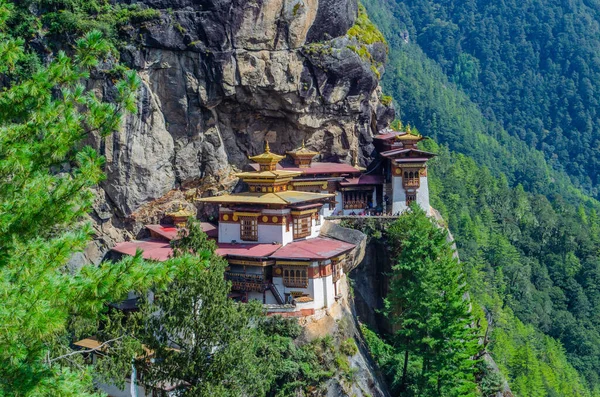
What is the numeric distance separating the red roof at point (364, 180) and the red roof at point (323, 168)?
54 cm

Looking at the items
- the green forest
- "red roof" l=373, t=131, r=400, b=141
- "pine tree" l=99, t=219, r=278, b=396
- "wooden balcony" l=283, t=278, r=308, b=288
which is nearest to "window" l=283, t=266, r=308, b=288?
"wooden balcony" l=283, t=278, r=308, b=288

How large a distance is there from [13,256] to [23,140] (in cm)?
230

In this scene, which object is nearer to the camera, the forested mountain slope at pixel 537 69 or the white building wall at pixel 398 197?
the white building wall at pixel 398 197

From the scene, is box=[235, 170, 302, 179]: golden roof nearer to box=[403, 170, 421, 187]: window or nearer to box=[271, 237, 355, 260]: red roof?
box=[271, 237, 355, 260]: red roof

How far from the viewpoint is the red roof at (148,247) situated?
108 ft

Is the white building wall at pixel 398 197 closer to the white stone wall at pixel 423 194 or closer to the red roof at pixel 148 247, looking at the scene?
the white stone wall at pixel 423 194

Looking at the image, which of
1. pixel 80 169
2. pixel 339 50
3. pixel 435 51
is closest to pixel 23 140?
pixel 80 169

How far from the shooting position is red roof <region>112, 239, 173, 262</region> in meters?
32.8

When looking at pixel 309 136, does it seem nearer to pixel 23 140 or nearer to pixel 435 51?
pixel 23 140

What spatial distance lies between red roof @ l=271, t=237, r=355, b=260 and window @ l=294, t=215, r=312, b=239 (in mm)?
446

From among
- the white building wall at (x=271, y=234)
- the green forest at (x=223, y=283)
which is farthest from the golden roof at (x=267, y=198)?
the green forest at (x=223, y=283)

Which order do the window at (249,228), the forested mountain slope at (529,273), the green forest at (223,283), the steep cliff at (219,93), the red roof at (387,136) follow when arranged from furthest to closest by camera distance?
1. the forested mountain slope at (529,273)
2. the red roof at (387,136)
3. the steep cliff at (219,93)
4. the window at (249,228)
5. the green forest at (223,283)

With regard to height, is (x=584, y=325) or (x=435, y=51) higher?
(x=435, y=51)

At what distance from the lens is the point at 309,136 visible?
4284cm
